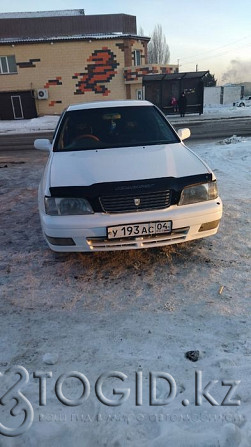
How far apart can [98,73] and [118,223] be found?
2724cm

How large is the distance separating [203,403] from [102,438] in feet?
1.94

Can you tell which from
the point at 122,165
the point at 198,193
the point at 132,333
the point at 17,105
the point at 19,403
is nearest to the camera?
the point at 19,403

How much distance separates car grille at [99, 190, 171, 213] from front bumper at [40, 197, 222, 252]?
47 mm

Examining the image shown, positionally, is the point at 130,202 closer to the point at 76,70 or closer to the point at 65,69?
the point at 76,70

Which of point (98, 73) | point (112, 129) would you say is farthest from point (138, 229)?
point (98, 73)

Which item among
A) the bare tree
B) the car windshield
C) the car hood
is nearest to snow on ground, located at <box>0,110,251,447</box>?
the car hood

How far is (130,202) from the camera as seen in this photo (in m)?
2.93

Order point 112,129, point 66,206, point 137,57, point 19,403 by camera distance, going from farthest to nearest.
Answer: point 137,57, point 112,129, point 66,206, point 19,403

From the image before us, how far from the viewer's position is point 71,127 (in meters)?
4.34

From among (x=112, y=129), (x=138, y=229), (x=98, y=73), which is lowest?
(x=138, y=229)

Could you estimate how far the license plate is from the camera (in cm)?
291

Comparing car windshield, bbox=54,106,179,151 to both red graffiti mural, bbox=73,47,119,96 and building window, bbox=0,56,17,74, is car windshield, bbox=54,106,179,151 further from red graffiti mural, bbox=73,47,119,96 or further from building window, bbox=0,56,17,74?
building window, bbox=0,56,17,74

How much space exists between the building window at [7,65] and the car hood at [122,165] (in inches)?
1088

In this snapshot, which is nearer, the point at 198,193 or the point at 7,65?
the point at 198,193
